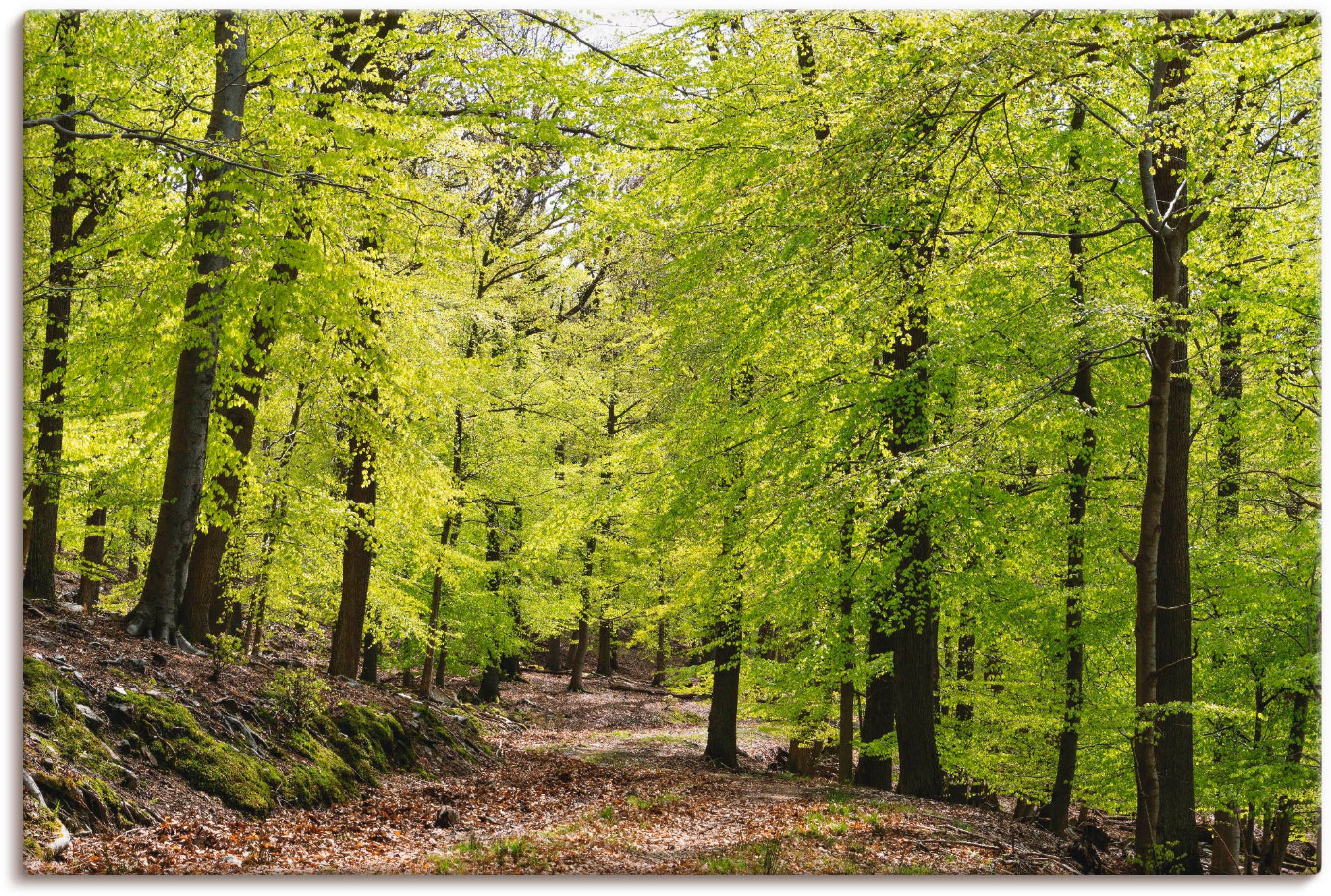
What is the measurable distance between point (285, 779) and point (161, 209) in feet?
14.5

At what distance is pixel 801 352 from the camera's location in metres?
8.73

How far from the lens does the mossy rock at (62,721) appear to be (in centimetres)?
450

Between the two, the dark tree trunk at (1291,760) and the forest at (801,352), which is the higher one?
the forest at (801,352)

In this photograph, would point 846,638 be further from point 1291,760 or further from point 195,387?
point 195,387

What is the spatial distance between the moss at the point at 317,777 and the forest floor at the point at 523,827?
0.42 ft

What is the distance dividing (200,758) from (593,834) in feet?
7.94

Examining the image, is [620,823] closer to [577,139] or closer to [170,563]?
[170,563]

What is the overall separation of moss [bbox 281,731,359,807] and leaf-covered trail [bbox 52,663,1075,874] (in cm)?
14

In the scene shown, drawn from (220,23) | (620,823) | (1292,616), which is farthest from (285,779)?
(1292,616)

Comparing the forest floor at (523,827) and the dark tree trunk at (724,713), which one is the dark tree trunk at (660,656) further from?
the forest floor at (523,827)

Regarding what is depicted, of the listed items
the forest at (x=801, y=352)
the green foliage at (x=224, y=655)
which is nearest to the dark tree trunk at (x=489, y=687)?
the forest at (x=801, y=352)

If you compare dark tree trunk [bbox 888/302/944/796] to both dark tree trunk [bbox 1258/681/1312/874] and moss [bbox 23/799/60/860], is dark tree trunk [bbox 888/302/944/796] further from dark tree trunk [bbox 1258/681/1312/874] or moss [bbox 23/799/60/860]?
moss [bbox 23/799/60/860]

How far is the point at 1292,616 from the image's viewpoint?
256 inches

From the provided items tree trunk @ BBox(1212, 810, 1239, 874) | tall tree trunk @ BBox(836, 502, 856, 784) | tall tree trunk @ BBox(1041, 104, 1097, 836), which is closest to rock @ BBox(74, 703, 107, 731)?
tall tree trunk @ BBox(836, 502, 856, 784)
